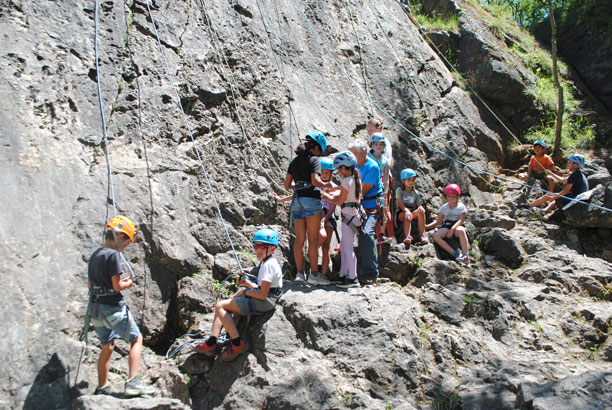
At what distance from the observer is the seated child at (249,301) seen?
5.05 metres

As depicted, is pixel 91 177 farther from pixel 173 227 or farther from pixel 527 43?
pixel 527 43

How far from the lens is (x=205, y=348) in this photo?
16.6ft

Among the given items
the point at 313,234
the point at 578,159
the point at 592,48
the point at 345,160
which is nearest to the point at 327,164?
the point at 345,160

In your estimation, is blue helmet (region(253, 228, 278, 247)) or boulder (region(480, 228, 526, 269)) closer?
blue helmet (region(253, 228, 278, 247))

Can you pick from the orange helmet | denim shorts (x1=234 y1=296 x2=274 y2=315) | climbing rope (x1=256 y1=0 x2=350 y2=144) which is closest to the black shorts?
climbing rope (x1=256 y1=0 x2=350 y2=144)

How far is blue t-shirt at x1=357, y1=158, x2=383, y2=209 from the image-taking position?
6738 millimetres

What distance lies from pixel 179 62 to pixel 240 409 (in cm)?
523

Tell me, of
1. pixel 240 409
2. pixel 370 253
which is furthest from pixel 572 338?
pixel 240 409

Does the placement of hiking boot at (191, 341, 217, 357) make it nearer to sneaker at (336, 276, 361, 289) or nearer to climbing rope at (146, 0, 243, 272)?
climbing rope at (146, 0, 243, 272)

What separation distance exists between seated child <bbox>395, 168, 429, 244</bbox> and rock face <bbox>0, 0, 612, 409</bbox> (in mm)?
576

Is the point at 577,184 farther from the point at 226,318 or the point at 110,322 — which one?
the point at 110,322

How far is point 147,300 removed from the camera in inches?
226

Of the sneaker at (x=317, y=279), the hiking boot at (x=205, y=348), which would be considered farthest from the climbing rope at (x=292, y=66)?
the hiking boot at (x=205, y=348)

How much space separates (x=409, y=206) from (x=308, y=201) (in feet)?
8.70
